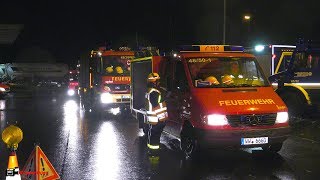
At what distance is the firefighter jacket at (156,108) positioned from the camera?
30.6 ft

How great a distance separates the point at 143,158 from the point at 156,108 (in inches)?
42.1

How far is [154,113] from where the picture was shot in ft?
30.7

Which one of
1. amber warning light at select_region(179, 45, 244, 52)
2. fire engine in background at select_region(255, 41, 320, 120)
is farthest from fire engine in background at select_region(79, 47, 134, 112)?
amber warning light at select_region(179, 45, 244, 52)

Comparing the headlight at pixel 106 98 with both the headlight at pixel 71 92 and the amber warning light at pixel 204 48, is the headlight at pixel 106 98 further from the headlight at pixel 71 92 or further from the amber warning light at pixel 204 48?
the headlight at pixel 71 92

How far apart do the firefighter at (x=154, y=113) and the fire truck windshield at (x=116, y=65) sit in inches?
303

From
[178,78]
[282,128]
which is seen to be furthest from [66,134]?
[282,128]

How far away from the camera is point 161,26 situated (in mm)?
38375

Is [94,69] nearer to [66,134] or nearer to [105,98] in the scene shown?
[105,98]

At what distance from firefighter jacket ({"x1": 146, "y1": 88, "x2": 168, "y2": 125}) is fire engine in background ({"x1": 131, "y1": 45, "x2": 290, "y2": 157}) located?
310mm

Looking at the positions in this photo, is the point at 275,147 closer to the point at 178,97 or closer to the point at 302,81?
the point at 178,97

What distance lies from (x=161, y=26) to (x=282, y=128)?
30.5 meters

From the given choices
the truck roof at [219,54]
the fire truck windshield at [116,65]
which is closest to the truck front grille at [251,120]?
the truck roof at [219,54]

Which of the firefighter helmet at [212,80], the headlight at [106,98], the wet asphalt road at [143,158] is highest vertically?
the firefighter helmet at [212,80]

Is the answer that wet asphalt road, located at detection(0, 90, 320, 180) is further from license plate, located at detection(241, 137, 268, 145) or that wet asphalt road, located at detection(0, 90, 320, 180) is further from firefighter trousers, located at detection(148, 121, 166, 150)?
license plate, located at detection(241, 137, 268, 145)
